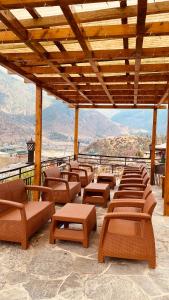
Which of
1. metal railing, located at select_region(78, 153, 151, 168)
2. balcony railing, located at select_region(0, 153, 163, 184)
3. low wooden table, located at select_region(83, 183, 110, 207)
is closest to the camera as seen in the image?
balcony railing, located at select_region(0, 153, 163, 184)

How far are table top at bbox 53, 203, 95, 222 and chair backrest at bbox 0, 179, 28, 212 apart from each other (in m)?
0.76

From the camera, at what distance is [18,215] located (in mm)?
3436

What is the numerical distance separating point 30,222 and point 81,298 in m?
1.24

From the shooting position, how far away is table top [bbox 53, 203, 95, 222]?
11.0ft

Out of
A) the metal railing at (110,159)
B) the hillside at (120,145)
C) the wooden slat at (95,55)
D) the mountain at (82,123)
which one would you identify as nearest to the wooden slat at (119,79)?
the wooden slat at (95,55)

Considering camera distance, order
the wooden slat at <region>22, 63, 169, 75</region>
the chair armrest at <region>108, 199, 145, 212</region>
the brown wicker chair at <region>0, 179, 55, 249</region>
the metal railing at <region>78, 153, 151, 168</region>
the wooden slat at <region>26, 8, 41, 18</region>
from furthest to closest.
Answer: the metal railing at <region>78, 153, 151, 168</region> < the wooden slat at <region>22, 63, 169, 75</region> < the chair armrest at <region>108, 199, 145, 212</region> < the brown wicker chair at <region>0, 179, 55, 249</region> < the wooden slat at <region>26, 8, 41, 18</region>

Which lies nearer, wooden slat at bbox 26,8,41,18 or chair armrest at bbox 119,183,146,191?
wooden slat at bbox 26,8,41,18

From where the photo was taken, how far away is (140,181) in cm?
549

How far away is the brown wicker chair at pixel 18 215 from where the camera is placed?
10.5 ft

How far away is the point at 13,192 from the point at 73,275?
5.57 feet

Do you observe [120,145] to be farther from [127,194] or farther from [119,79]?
[127,194]

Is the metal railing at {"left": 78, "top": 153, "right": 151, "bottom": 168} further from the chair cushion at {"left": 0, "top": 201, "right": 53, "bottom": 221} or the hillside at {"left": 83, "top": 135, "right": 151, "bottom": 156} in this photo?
the hillside at {"left": 83, "top": 135, "right": 151, "bottom": 156}

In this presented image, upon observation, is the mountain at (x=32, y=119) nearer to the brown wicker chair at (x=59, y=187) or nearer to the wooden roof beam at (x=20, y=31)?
the brown wicker chair at (x=59, y=187)

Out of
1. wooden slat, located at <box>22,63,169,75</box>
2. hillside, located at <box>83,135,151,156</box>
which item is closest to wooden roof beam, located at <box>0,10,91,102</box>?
wooden slat, located at <box>22,63,169,75</box>
